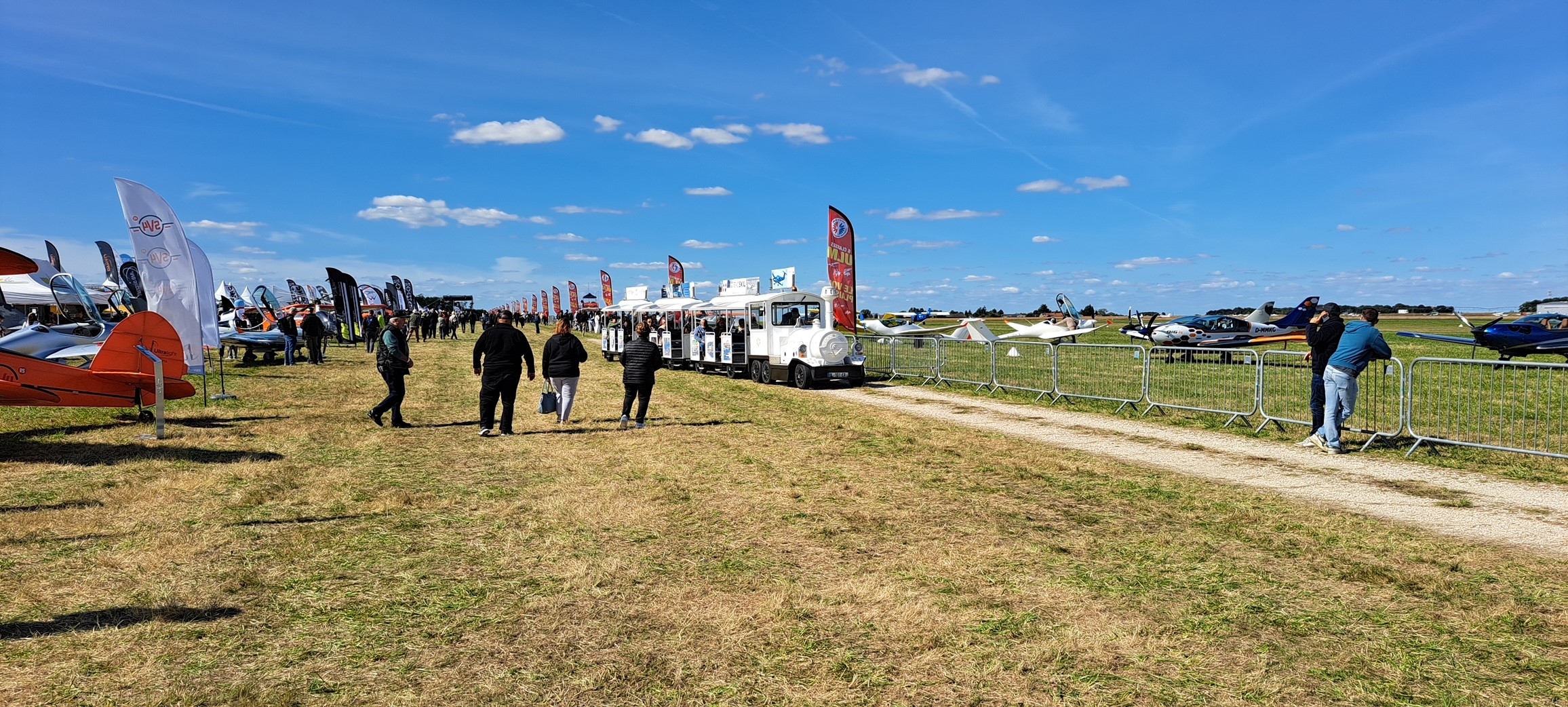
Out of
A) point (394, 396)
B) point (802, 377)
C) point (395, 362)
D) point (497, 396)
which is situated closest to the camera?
point (497, 396)

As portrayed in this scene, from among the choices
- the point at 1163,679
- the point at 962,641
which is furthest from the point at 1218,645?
the point at 962,641

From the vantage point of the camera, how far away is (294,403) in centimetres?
1578

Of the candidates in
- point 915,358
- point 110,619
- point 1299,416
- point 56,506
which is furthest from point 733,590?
point 915,358

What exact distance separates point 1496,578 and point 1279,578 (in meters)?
1.37

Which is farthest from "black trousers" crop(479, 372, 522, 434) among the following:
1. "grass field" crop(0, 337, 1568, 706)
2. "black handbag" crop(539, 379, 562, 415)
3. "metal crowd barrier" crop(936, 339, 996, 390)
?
"metal crowd barrier" crop(936, 339, 996, 390)

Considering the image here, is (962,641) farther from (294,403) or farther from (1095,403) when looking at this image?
(294,403)

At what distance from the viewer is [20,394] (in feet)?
33.3

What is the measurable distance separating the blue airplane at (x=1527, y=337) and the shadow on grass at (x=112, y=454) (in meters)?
30.9

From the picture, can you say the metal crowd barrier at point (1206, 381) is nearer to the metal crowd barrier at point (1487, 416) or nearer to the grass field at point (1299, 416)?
Answer: the grass field at point (1299, 416)

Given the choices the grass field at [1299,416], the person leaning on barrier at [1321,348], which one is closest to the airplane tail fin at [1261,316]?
the grass field at [1299,416]

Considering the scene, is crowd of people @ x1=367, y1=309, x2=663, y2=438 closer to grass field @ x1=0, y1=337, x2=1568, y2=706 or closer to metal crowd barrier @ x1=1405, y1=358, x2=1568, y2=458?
grass field @ x1=0, y1=337, x2=1568, y2=706

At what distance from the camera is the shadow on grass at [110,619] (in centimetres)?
441

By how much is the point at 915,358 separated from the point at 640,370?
404 inches

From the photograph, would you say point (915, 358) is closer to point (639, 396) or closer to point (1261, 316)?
point (639, 396)
